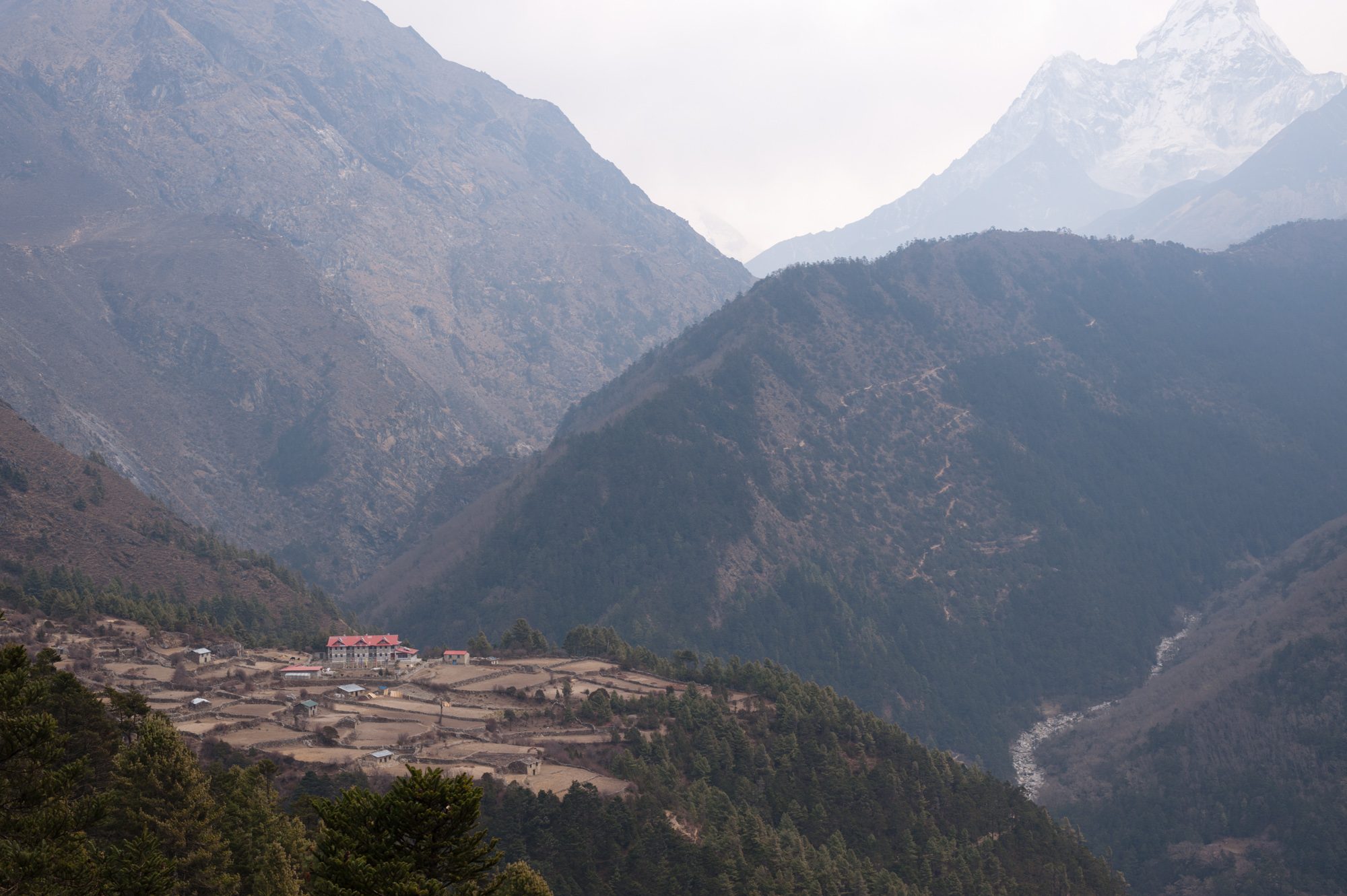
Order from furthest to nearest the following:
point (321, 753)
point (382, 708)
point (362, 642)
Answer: point (362, 642), point (382, 708), point (321, 753)

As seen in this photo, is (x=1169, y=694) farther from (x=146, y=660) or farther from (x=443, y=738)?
(x=146, y=660)

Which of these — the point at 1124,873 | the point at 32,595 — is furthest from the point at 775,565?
the point at 32,595

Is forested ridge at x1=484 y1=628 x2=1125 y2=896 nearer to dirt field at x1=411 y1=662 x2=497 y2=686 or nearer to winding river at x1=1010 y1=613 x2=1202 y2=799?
dirt field at x1=411 y1=662 x2=497 y2=686

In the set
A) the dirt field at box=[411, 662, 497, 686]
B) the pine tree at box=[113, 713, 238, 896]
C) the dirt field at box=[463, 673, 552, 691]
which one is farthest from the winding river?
the pine tree at box=[113, 713, 238, 896]

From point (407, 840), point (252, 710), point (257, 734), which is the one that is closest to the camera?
point (407, 840)

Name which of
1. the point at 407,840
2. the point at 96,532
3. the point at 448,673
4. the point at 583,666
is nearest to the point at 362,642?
the point at 448,673

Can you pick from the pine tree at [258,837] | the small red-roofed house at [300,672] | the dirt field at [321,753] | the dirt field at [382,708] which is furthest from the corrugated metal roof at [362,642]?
the pine tree at [258,837]

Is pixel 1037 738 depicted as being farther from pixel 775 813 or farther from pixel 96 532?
pixel 96 532
